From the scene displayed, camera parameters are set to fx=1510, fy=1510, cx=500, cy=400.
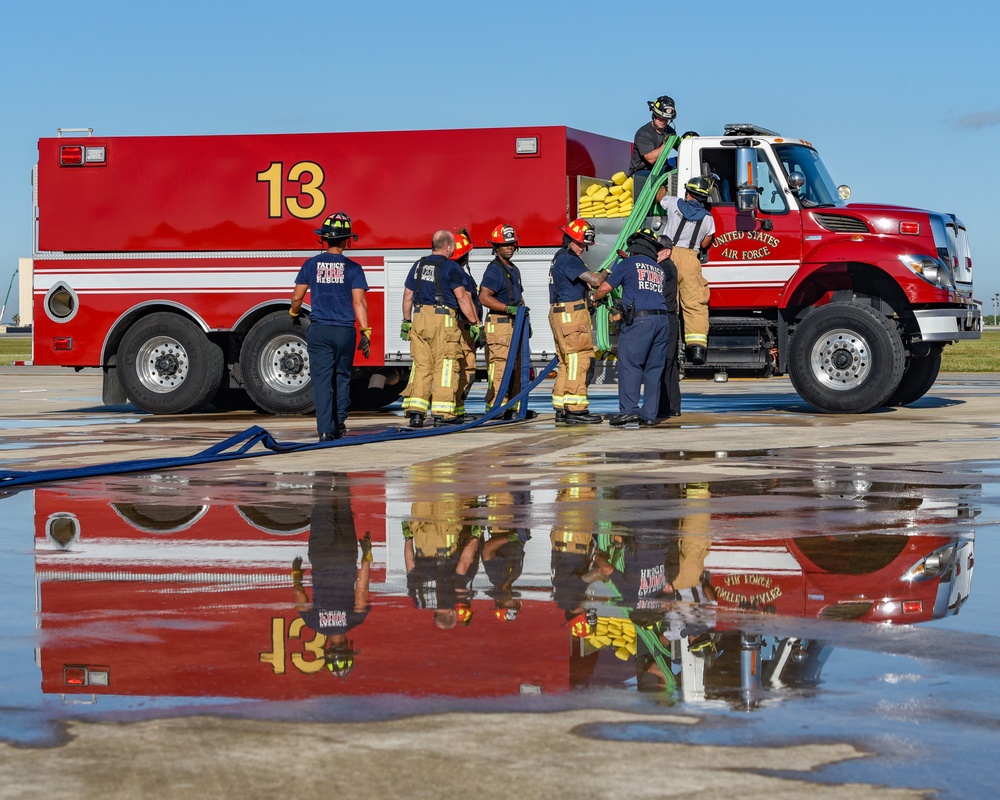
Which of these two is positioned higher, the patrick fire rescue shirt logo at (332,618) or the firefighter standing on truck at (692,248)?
the firefighter standing on truck at (692,248)

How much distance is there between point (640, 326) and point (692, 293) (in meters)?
1.13

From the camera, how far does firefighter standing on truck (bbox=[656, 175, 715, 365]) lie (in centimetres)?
1454

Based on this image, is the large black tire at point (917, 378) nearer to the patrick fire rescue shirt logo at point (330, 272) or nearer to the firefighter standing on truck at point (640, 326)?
the firefighter standing on truck at point (640, 326)

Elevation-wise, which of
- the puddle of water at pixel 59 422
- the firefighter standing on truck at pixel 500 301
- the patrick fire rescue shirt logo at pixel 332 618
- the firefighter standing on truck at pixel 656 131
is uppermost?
the firefighter standing on truck at pixel 656 131

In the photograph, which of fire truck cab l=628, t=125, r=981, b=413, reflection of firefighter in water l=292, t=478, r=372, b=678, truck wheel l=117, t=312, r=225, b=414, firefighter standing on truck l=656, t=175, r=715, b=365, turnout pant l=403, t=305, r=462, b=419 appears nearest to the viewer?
reflection of firefighter in water l=292, t=478, r=372, b=678

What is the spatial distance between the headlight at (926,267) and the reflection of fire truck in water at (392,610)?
24.4 feet

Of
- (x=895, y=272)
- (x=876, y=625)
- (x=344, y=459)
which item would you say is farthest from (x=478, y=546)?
(x=895, y=272)

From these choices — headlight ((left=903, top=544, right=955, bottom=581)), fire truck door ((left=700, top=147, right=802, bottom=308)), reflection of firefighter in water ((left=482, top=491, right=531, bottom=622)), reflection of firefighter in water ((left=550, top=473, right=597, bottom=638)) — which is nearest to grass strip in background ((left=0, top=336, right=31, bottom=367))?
fire truck door ((left=700, top=147, right=802, bottom=308))

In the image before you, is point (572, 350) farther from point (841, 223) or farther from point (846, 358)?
point (841, 223)

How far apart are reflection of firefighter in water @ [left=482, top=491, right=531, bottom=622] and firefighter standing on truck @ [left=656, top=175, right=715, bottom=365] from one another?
626 centimetres

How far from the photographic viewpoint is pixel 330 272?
12516mm

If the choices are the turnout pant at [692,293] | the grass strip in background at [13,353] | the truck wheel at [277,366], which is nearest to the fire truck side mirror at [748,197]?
the turnout pant at [692,293]

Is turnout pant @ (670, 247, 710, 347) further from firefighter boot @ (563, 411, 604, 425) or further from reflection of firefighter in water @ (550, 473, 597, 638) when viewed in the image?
reflection of firefighter in water @ (550, 473, 597, 638)

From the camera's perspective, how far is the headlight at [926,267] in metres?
15.0
